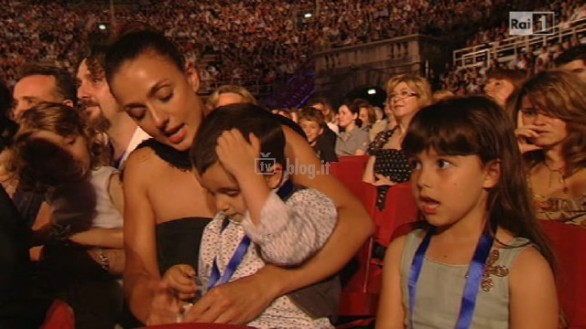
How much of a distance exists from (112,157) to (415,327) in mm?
1655

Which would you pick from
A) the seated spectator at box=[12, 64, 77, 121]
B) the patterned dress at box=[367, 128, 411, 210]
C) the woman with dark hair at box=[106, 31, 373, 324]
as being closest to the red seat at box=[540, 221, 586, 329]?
the woman with dark hair at box=[106, 31, 373, 324]

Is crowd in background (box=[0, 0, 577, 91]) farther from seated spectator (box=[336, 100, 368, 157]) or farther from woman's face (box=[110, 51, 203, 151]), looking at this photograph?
woman's face (box=[110, 51, 203, 151])

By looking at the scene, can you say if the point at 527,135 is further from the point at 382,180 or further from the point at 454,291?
the point at 382,180

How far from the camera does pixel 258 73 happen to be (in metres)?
24.9

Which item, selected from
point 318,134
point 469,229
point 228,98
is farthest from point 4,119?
point 318,134

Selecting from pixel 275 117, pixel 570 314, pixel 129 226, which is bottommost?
pixel 570 314

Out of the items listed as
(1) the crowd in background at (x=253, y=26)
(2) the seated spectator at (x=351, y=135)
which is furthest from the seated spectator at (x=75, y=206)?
(1) the crowd in background at (x=253, y=26)

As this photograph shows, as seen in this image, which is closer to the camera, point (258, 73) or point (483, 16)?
point (483, 16)

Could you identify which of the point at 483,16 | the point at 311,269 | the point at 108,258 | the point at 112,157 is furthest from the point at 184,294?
the point at 483,16

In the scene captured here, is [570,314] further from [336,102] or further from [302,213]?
[336,102]

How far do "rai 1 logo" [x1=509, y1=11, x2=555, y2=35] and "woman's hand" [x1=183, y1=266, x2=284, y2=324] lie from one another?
51.9ft

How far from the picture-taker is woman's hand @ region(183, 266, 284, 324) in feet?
5.00

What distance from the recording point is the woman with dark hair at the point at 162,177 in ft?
5.90

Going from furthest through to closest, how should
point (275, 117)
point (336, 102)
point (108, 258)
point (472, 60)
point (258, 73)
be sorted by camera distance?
1. point (258, 73)
2. point (336, 102)
3. point (472, 60)
4. point (108, 258)
5. point (275, 117)
